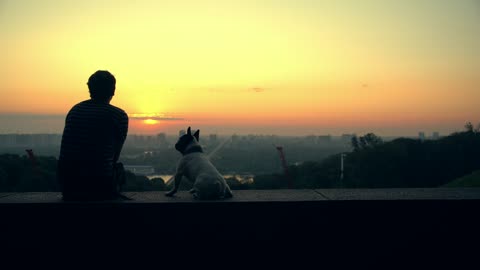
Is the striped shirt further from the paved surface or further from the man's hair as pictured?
the paved surface

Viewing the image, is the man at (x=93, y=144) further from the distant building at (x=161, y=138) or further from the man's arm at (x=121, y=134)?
the distant building at (x=161, y=138)

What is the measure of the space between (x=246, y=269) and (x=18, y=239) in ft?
9.33

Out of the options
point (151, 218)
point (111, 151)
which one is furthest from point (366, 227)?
point (111, 151)

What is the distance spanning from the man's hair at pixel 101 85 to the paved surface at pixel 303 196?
4.74 ft

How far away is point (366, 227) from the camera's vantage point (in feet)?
18.6

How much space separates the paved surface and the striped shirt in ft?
1.48

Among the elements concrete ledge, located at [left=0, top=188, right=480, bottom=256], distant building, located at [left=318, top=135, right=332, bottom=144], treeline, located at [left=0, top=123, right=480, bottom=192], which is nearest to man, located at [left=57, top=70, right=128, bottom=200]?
concrete ledge, located at [left=0, top=188, right=480, bottom=256]

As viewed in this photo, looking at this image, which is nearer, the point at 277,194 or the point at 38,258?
the point at 38,258

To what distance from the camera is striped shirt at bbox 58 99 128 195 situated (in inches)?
221

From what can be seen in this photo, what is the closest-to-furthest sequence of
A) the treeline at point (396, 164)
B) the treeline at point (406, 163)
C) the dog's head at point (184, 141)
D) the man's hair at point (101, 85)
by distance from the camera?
the man's hair at point (101, 85) < the dog's head at point (184, 141) < the treeline at point (396, 164) < the treeline at point (406, 163)

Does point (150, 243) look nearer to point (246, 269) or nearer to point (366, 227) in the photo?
point (246, 269)

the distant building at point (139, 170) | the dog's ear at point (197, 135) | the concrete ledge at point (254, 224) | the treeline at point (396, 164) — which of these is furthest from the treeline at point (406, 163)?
the concrete ledge at point (254, 224)

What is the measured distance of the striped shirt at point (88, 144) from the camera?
221 inches

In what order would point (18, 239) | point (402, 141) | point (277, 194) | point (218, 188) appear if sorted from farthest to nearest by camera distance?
point (402, 141) → point (277, 194) → point (218, 188) → point (18, 239)
